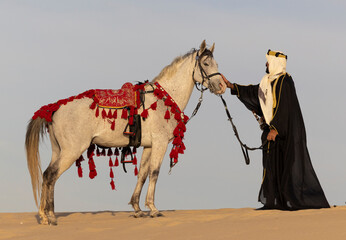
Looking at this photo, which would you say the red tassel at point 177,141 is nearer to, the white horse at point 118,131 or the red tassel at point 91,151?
the white horse at point 118,131

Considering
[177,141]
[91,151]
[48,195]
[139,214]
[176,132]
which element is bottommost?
[139,214]

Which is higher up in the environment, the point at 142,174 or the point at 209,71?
the point at 209,71

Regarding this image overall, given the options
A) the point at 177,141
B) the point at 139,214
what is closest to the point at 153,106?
the point at 177,141

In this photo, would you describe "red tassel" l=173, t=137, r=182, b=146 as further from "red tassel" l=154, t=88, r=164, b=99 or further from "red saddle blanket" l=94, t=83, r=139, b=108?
"red saddle blanket" l=94, t=83, r=139, b=108

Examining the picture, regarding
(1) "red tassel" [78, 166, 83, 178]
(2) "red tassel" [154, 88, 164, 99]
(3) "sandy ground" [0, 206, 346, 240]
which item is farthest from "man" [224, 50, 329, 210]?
(1) "red tassel" [78, 166, 83, 178]

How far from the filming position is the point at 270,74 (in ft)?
36.6

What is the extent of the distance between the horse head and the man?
82 cm

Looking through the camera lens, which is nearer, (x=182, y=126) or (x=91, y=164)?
(x=182, y=126)

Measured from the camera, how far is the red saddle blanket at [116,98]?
11055 mm

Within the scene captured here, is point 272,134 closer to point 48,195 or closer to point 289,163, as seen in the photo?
point 289,163

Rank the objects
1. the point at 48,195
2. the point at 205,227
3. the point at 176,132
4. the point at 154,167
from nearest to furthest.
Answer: the point at 205,227 < the point at 48,195 < the point at 154,167 < the point at 176,132

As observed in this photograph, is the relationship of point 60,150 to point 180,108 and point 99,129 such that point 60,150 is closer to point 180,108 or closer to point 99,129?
point 99,129

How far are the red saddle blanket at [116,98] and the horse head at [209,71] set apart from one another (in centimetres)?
136

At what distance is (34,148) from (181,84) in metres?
3.16
